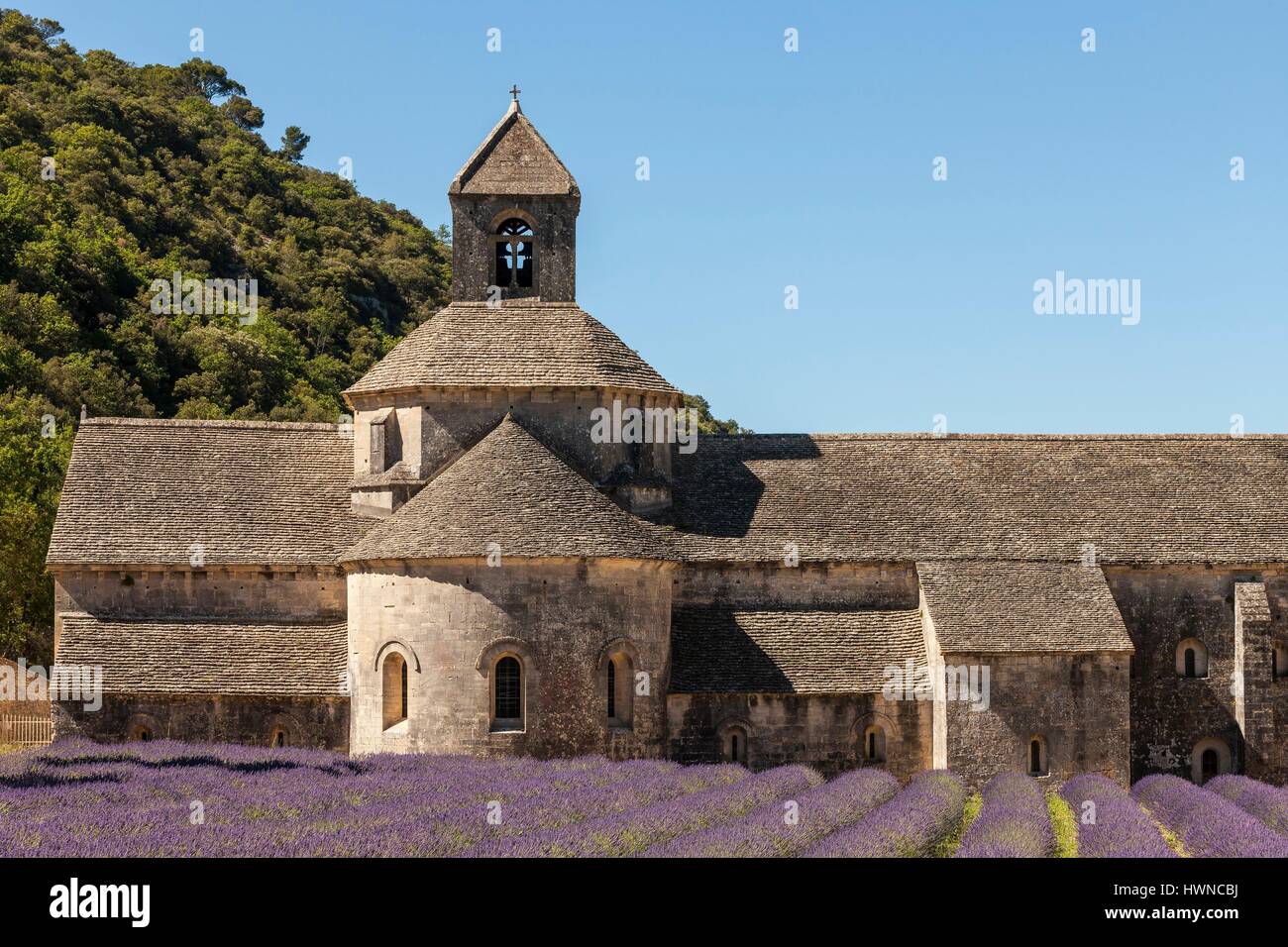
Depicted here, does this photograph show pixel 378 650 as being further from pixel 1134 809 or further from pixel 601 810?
pixel 1134 809

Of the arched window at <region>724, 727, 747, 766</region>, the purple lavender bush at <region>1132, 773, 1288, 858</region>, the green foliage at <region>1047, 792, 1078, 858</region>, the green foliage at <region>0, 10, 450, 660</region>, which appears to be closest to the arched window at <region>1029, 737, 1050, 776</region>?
the green foliage at <region>1047, 792, 1078, 858</region>

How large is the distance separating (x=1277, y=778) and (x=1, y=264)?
61358 mm

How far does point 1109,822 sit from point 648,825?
8575mm

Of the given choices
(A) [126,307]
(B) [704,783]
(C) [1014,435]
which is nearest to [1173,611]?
(C) [1014,435]

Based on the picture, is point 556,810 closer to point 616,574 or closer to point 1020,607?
point 616,574

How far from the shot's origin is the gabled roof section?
4397cm

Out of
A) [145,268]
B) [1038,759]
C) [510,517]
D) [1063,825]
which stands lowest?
[1063,825]

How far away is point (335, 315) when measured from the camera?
93625 mm

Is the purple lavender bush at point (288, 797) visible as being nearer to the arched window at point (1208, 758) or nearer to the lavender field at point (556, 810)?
the lavender field at point (556, 810)

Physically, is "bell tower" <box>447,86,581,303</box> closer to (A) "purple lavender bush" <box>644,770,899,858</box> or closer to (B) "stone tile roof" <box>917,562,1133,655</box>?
(B) "stone tile roof" <box>917,562,1133,655</box>

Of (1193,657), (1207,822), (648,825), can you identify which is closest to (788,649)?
(1193,657)

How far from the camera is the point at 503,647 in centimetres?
3678

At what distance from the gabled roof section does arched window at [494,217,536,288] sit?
0.99 meters

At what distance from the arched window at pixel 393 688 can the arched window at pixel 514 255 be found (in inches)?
449
